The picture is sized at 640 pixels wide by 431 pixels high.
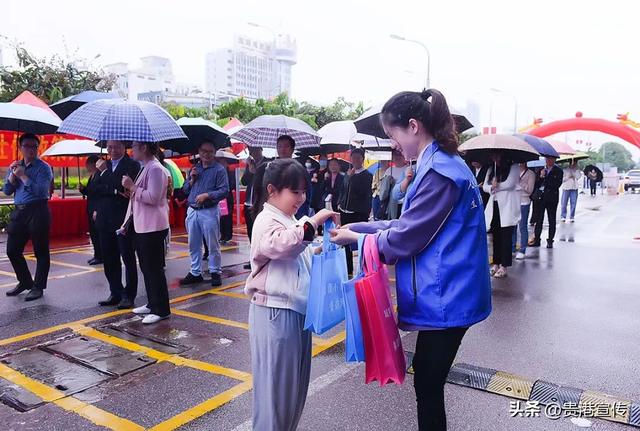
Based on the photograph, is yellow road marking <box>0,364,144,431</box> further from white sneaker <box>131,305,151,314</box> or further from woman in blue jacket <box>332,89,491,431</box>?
woman in blue jacket <box>332,89,491,431</box>

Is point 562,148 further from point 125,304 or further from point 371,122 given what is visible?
point 125,304

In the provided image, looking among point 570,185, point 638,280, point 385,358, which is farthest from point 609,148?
point 385,358

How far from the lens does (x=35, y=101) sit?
799 centimetres

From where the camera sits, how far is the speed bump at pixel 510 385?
3443mm

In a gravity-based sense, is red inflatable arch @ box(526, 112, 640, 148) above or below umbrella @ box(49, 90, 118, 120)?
above

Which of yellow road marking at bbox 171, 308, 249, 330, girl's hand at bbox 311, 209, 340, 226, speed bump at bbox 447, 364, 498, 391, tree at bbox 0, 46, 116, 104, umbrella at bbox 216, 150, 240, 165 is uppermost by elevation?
tree at bbox 0, 46, 116, 104

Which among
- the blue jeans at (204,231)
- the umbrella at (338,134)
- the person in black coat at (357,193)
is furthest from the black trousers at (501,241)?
the blue jeans at (204,231)

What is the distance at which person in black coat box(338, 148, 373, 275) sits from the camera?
6.82 m

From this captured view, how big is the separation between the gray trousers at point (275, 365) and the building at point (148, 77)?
245 feet

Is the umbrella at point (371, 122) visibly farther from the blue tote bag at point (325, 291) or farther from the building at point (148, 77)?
the building at point (148, 77)

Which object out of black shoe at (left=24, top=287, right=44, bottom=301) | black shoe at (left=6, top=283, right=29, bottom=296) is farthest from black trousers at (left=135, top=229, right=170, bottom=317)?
black shoe at (left=6, top=283, right=29, bottom=296)

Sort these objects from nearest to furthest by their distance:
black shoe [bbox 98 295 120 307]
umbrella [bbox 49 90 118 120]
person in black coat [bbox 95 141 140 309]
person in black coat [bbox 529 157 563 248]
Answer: person in black coat [bbox 95 141 140 309] → black shoe [bbox 98 295 120 307] → umbrella [bbox 49 90 118 120] → person in black coat [bbox 529 157 563 248]

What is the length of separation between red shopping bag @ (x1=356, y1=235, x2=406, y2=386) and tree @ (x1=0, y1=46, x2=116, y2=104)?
53.9 feet

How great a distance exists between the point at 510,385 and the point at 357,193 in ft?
11.9
